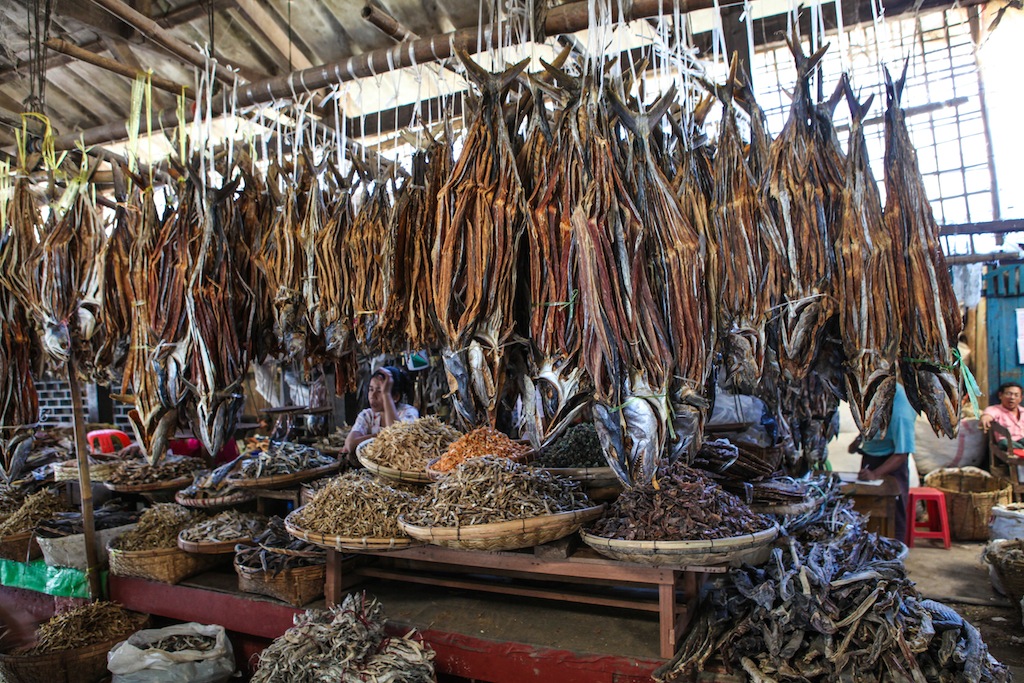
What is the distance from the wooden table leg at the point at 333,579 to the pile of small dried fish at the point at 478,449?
75cm

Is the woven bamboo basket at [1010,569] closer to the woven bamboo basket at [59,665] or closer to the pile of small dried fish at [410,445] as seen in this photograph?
the pile of small dried fish at [410,445]

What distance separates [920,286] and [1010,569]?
405cm

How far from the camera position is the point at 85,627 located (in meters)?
3.85

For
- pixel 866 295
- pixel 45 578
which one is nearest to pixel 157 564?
pixel 45 578

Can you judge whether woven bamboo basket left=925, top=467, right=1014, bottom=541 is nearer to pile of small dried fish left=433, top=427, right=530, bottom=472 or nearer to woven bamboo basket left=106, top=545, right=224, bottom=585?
pile of small dried fish left=433, top=427, right=530, bottom=472

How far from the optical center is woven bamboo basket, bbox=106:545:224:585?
12.8 feet

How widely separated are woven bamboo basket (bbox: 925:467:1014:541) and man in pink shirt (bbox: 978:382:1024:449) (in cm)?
47

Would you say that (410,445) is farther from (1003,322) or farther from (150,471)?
(1003,322)

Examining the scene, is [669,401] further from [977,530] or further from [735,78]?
[977,530]

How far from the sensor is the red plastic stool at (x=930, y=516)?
6.23m

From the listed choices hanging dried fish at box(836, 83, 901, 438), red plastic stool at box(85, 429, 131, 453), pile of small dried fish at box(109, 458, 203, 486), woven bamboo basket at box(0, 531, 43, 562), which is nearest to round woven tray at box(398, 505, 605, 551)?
hanging dried fish at box(836, 83, 901, 438)

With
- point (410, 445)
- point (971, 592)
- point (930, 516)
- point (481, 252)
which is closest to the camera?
point (481, 252)

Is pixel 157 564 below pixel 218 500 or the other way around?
below

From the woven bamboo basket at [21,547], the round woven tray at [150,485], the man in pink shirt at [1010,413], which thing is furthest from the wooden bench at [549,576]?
the man in pink shirt at [1010,413]
